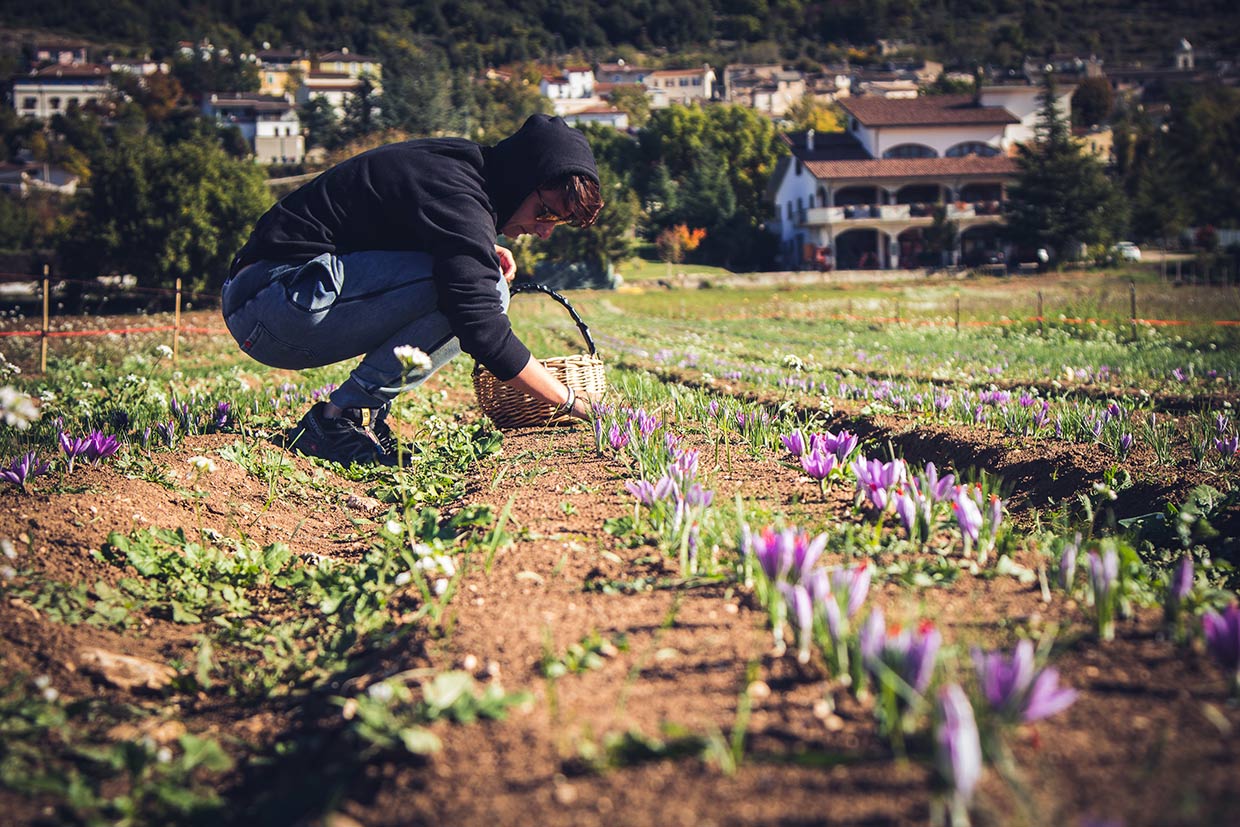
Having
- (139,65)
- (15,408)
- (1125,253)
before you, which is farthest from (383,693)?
(139,65)

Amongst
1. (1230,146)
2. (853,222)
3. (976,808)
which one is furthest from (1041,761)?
(1230,146)

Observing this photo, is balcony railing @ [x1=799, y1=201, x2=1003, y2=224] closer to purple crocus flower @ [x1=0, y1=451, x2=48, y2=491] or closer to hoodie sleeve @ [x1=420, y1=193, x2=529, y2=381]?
hoodie sleeve @ [x1=420, y1=193, x2=529, y2=381]

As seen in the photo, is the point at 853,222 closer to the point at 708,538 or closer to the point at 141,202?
the point at 141,202

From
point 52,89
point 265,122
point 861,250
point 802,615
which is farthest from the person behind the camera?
point 52,89

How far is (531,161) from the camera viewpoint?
4.31 meters

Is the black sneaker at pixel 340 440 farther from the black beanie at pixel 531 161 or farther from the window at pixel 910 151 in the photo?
the window at pixel 910 151

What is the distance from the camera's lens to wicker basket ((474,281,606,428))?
5391mm

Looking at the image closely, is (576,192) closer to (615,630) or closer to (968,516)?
(968,516)

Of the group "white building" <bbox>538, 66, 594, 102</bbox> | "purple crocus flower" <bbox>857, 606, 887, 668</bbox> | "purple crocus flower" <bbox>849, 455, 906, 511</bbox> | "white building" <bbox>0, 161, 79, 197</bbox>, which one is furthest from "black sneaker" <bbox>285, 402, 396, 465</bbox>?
"white building" <bbox>538, 66, 594, 102</bbox>

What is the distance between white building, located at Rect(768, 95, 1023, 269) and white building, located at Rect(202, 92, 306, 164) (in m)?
71.7

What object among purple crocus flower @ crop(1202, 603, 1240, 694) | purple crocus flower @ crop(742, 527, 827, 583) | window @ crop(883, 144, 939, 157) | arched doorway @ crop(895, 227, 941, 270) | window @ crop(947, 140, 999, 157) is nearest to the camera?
purple crocus flower @ crop(1202, 603, 1240, 694)

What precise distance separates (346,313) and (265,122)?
127482mm

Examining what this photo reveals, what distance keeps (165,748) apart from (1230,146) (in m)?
74.1

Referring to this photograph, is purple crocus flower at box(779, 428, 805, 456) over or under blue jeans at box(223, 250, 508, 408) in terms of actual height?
under
